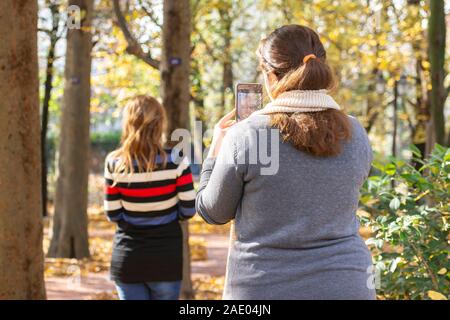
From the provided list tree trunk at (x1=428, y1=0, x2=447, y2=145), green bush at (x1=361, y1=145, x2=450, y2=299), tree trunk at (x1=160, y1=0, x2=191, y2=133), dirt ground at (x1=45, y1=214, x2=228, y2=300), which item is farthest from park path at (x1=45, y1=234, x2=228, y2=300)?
green bush at (x1=361, y1=145, x2=450, y2=299)

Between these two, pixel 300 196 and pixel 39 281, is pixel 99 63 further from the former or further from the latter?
pixel 300 196

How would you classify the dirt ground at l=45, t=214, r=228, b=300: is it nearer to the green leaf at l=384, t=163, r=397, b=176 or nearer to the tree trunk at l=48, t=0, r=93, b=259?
the tree trunk at l=48, t=0, r=93, b=259

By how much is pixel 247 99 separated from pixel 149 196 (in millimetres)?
1737

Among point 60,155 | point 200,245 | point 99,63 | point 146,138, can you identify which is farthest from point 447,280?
point 99,63

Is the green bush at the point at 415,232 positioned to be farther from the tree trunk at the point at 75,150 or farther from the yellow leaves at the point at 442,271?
the tree trunk at the point at 75,150

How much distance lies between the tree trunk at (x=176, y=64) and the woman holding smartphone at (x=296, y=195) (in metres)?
5.06

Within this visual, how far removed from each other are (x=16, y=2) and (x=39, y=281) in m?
1.75

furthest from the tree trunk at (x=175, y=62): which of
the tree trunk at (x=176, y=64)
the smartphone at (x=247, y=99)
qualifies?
the smartphone at (x=247, y=99)

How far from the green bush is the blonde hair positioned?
1.36m

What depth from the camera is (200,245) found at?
15477 millimetres

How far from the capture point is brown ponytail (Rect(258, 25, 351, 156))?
8.61 feet
